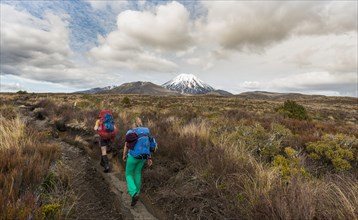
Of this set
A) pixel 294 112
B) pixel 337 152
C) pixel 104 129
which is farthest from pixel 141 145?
pixel 294 112

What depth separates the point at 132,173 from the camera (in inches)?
221

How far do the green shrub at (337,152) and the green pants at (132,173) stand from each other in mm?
4617

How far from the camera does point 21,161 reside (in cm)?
405

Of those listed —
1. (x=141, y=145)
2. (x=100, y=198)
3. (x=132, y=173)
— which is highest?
(x=141, y=145)

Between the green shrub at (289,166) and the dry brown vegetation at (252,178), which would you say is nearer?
the dry brown vegetation at (252,178)

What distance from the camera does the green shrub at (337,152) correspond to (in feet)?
18.5

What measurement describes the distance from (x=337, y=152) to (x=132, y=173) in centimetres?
533

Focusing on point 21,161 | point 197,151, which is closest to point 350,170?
point 197,151

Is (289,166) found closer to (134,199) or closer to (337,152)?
(337,152)

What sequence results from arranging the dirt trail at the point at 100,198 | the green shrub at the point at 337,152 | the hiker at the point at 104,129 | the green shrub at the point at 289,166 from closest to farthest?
the dirt trail at the point at 100,198 < the green shrub at the point at 289,166 < the green shrub at the point at 337,152 < the hiker at the point at 104,129

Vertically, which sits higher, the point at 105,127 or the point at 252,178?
the point at 105,127

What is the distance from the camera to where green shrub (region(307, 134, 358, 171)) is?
5629 mm

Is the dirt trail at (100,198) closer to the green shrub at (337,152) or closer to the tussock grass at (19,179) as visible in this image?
the tussock grass at (19,179)

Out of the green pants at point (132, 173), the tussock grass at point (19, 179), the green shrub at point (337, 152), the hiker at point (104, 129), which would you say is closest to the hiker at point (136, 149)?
the green pants at point (132, 173)
